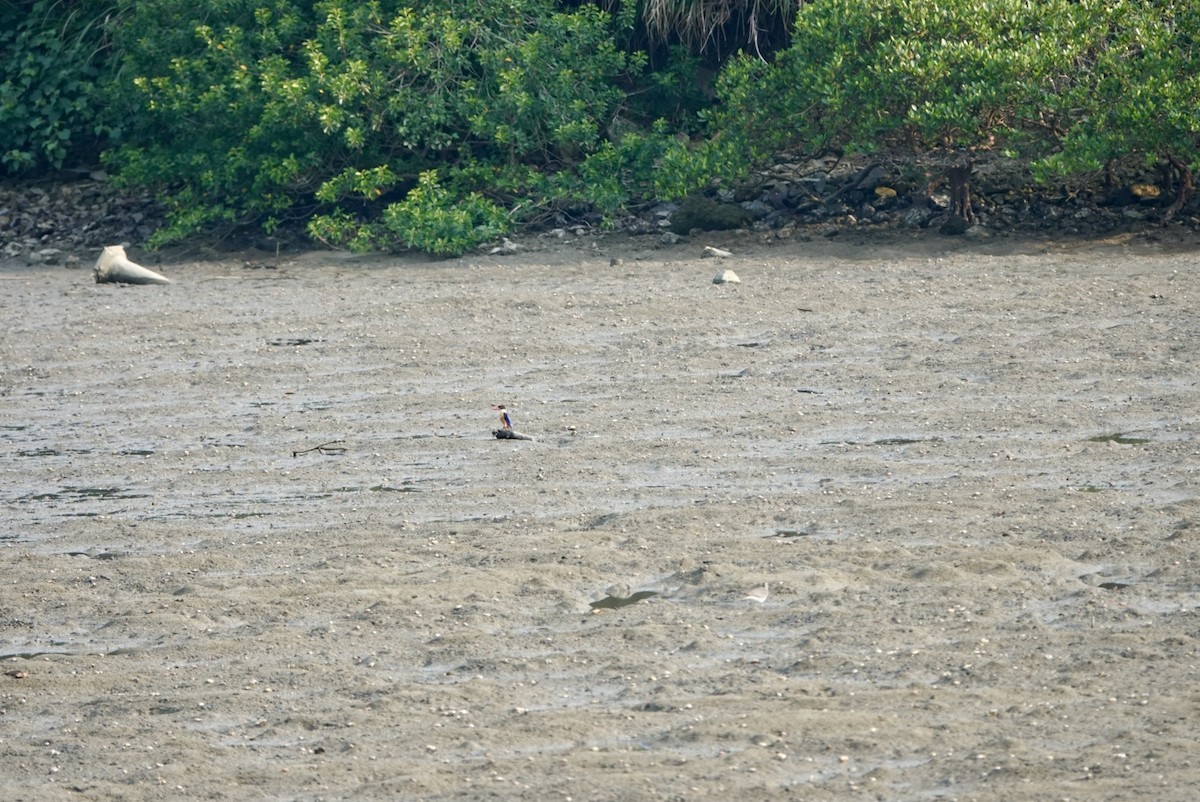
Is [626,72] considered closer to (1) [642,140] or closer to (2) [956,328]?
(1) [642,140]

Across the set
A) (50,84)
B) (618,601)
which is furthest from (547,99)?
(618,601)

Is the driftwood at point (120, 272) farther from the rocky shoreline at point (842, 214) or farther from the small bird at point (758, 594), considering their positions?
the small bird at point (758, 594)

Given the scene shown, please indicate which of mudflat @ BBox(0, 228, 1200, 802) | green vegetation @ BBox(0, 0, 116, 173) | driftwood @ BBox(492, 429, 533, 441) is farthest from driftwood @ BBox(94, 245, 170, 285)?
driftwood @ BBox(492, 429, 533, 441)

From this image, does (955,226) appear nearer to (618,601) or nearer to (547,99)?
(547,99)

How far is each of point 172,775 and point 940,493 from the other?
2840 mm

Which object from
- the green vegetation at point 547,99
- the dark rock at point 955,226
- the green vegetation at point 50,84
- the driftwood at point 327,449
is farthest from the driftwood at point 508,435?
the green vegetation at point 50,84

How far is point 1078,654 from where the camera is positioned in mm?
3967

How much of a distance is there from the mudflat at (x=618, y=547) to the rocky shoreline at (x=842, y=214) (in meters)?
1.53

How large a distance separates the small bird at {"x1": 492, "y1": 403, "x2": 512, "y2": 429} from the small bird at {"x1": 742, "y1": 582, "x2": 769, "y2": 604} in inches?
78.5

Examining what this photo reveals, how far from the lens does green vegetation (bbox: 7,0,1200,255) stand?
32.8ft

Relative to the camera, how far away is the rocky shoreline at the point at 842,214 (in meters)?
10.4

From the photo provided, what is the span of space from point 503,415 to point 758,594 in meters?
2.08

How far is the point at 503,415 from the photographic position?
20.7 ft

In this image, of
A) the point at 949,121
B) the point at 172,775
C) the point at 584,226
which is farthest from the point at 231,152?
the point at 172,775
